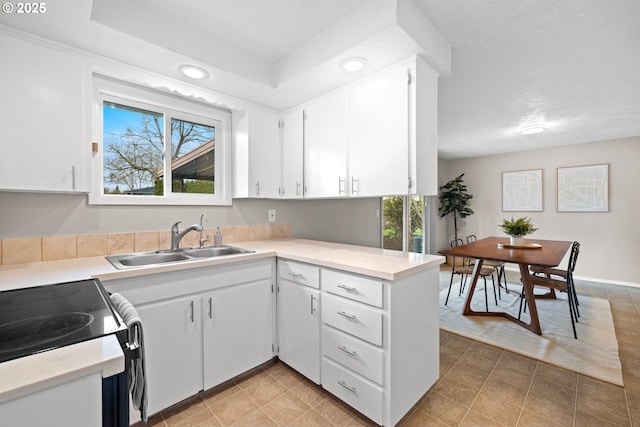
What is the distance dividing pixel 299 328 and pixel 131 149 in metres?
1.82

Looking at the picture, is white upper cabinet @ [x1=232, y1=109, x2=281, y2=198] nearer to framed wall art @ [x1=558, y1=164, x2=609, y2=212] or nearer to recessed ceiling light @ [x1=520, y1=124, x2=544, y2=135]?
recessed ceiling light @ [x1=520, y1=124, x2=544, y2=135]

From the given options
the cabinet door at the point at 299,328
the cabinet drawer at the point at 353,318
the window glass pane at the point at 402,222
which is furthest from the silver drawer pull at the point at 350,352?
the window glass pane at the point at 402,222

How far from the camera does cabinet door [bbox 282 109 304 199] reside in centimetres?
249

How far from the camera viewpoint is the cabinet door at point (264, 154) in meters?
2.47

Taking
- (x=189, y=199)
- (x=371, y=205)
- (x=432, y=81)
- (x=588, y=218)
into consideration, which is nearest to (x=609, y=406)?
(x=432, y=81)

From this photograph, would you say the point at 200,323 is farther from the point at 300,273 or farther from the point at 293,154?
the point at 293,154

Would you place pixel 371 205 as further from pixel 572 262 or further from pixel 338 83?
pixel 572 262

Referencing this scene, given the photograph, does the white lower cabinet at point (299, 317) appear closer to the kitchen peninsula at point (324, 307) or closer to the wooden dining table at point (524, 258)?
the kitchen peninsula at point (324, 307)

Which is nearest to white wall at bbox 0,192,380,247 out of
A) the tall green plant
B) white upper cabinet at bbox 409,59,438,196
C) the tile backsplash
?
the tile backsplash

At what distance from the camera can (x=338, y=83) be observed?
81.8 inches

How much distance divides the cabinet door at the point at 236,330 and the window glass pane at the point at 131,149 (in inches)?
42.1

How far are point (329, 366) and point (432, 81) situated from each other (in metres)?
1.96

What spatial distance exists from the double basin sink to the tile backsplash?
0.11 meters

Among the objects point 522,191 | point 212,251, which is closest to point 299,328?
point 212,251
